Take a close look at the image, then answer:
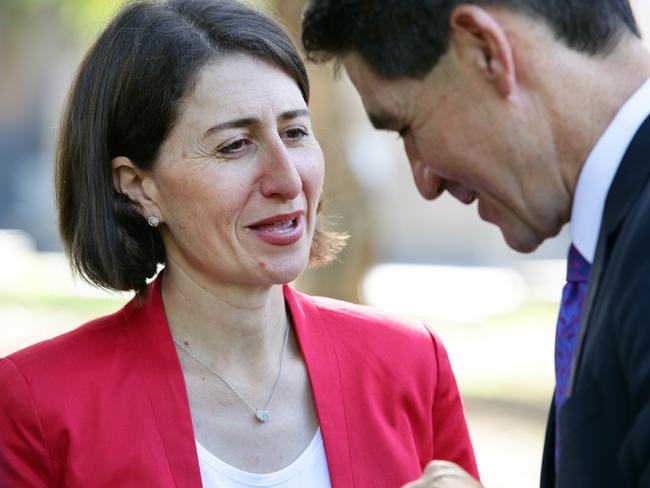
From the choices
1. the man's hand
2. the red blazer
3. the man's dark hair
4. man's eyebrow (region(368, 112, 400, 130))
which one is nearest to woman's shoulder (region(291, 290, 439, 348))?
the red blazer

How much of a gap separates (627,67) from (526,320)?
11037 millimetres

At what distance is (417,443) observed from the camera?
10.0 ft

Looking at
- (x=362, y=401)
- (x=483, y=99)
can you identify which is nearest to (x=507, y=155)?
(x=483, y=99)

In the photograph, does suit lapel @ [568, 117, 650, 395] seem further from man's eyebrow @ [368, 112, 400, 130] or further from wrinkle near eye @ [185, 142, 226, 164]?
wrinkle near eye @ [185, 142, 226, 164]

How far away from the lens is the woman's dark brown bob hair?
2.95 meters

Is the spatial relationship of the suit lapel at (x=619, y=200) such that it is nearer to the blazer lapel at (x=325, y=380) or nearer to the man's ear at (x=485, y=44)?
the man's ear at (x=485, y=44)

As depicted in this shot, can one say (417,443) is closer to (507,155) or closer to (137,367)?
(137,367)

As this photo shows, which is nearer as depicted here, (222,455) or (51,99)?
(222,455)

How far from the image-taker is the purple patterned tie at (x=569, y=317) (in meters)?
2.02

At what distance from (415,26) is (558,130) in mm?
307

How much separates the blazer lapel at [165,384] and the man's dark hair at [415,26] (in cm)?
122

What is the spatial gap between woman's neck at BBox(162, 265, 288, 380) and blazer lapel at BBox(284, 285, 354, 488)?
13 centimetres

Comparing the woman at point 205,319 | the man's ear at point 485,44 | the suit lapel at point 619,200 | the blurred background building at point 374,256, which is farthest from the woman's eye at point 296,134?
Answer: the suit lapel at point 619,200

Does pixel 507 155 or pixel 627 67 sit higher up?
pixel 627 67
